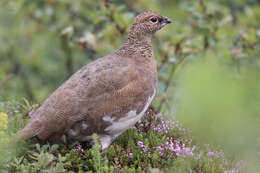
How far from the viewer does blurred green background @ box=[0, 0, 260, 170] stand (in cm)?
425

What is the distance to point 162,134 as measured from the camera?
594 centimetres

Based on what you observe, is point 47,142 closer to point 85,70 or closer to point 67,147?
point 67,147

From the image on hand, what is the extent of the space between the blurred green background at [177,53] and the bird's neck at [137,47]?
392 millimetres

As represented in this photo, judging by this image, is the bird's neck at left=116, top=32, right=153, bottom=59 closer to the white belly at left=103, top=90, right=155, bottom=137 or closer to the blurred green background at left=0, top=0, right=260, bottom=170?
the blurred green background at left=0, top=0, right=260, bottom=170

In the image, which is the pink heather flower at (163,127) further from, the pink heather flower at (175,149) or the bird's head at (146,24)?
the bird's head at (146,24)

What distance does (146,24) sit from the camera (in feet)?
22.1

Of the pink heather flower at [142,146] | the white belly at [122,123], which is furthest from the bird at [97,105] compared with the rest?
the pink heather flower at [142,146]

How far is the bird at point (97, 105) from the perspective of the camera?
18.2 feet

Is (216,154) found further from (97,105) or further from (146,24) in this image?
(146,24)

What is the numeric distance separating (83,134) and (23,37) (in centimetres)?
786

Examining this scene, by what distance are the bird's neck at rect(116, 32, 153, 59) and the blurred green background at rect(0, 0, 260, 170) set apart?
392mm

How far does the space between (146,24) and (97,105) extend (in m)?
1.29

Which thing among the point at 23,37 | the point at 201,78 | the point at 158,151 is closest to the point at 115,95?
the point at 158,151

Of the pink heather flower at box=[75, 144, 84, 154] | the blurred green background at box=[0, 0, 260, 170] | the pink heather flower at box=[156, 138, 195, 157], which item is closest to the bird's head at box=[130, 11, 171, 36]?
the blurred green background at box=[0, 0, 260, 170]
